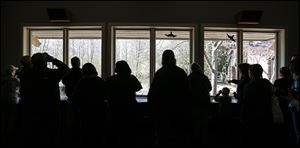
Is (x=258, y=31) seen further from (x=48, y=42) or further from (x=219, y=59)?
(x=48, y=42)

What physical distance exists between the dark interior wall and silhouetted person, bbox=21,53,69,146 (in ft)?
10.8

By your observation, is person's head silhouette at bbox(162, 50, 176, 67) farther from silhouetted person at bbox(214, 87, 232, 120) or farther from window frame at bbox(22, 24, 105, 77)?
window frame at bbox(22, 24, 105, 77)

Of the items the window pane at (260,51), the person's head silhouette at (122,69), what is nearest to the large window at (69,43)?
the person's head silhouette at (122,69)

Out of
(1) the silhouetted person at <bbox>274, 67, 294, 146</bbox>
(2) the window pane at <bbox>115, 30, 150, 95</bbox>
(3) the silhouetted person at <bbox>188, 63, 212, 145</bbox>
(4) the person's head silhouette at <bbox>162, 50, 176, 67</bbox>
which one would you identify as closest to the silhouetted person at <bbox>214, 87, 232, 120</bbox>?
(3) the silhouetted person at <bbox>188, 63, 212, 145</bbox>

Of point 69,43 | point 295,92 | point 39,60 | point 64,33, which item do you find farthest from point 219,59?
point 39,60

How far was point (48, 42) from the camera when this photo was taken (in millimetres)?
6762

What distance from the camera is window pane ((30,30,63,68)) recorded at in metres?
6.76

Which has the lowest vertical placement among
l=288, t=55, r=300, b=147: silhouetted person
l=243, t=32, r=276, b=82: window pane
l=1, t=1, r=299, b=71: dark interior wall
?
l=288, t=55, r=300, b=147: silhouetted person

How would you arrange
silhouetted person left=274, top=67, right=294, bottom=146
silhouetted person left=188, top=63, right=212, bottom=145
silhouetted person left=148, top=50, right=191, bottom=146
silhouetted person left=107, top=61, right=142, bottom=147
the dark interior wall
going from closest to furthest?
silhouetted person left=148, top=50, right=191, bottom=146, silhouetted person left=107, top=61, right=142, bottom=147, silhouetted person left=274, top=67, right=294, bottom=146, silhouetted person left=188, top=63, right=212, bottom=145, the dark interior wall

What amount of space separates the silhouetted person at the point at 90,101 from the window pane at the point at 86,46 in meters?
2.90

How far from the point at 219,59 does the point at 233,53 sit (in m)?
0.38

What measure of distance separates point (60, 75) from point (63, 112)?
1.41 meters

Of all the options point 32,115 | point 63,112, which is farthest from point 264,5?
point 32,115

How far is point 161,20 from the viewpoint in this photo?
6484 mm
